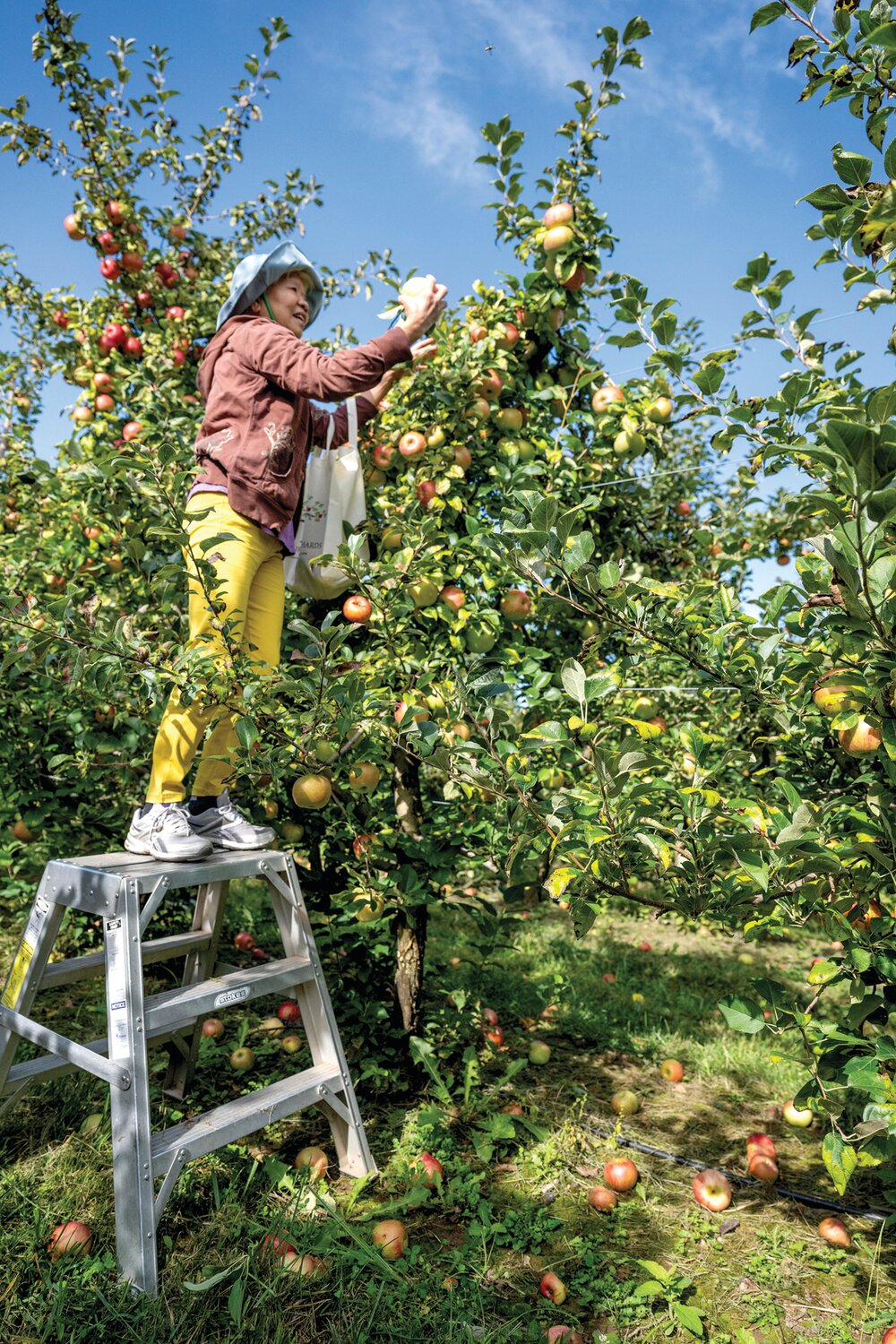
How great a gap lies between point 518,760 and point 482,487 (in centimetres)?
113

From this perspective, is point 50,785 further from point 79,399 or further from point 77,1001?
point 79,399

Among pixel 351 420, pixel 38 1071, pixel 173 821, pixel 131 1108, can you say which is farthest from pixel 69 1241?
pixel 351 420

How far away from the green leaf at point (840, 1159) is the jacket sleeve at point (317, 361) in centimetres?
176

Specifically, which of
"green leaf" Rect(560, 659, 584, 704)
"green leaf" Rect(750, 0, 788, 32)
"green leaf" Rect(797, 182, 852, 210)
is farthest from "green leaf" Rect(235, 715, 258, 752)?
"green leaf" Rect(750, 0, 788, 32)

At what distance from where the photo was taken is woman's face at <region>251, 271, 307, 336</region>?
220 centimetres

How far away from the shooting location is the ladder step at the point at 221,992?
1.57 metres

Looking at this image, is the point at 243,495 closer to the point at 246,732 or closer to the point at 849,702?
the point at 246,732

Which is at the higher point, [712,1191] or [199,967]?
[199,967]

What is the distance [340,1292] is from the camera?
4.79 ft

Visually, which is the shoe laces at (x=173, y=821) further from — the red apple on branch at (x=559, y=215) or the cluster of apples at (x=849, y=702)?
the red apple on branch at (x=559, y=215)

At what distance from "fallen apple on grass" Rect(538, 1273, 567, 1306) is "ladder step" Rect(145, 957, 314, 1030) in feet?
2.57

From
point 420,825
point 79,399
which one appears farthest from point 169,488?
point 79,399

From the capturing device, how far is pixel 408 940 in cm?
236

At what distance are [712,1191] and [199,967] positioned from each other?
1.45m
